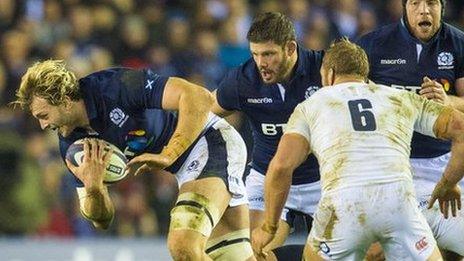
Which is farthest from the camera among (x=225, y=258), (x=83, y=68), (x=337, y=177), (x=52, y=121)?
(x=83, y=68)

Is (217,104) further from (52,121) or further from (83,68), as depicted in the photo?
(83,68)

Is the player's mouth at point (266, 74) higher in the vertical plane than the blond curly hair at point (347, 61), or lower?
lower

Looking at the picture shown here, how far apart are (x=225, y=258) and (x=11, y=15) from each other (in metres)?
5.98

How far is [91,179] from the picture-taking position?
7828mm

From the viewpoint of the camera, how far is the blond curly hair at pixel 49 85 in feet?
25.5

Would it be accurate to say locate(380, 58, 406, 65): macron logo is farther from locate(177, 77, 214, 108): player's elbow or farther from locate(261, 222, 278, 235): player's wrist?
locate(261, 222, 278, 235): player's wrist

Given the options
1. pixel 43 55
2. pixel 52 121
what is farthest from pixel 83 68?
pixel 52 121

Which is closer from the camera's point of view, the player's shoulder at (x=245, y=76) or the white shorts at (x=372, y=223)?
the white shorts at (x=372, y=223)

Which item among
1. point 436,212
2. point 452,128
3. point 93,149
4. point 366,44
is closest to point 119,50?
point 366,44

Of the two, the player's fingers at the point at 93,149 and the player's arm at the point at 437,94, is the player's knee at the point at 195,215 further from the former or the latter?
the player's arm at the point at 437,94

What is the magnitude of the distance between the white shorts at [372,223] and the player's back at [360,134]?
2.6 inches

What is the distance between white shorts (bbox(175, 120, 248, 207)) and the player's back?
3.85ft

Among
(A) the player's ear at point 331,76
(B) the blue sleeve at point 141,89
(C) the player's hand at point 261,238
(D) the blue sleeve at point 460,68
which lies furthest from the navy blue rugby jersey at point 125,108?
(D) the blue sleeve at point 460,68

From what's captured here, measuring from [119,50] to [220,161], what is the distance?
570cm
